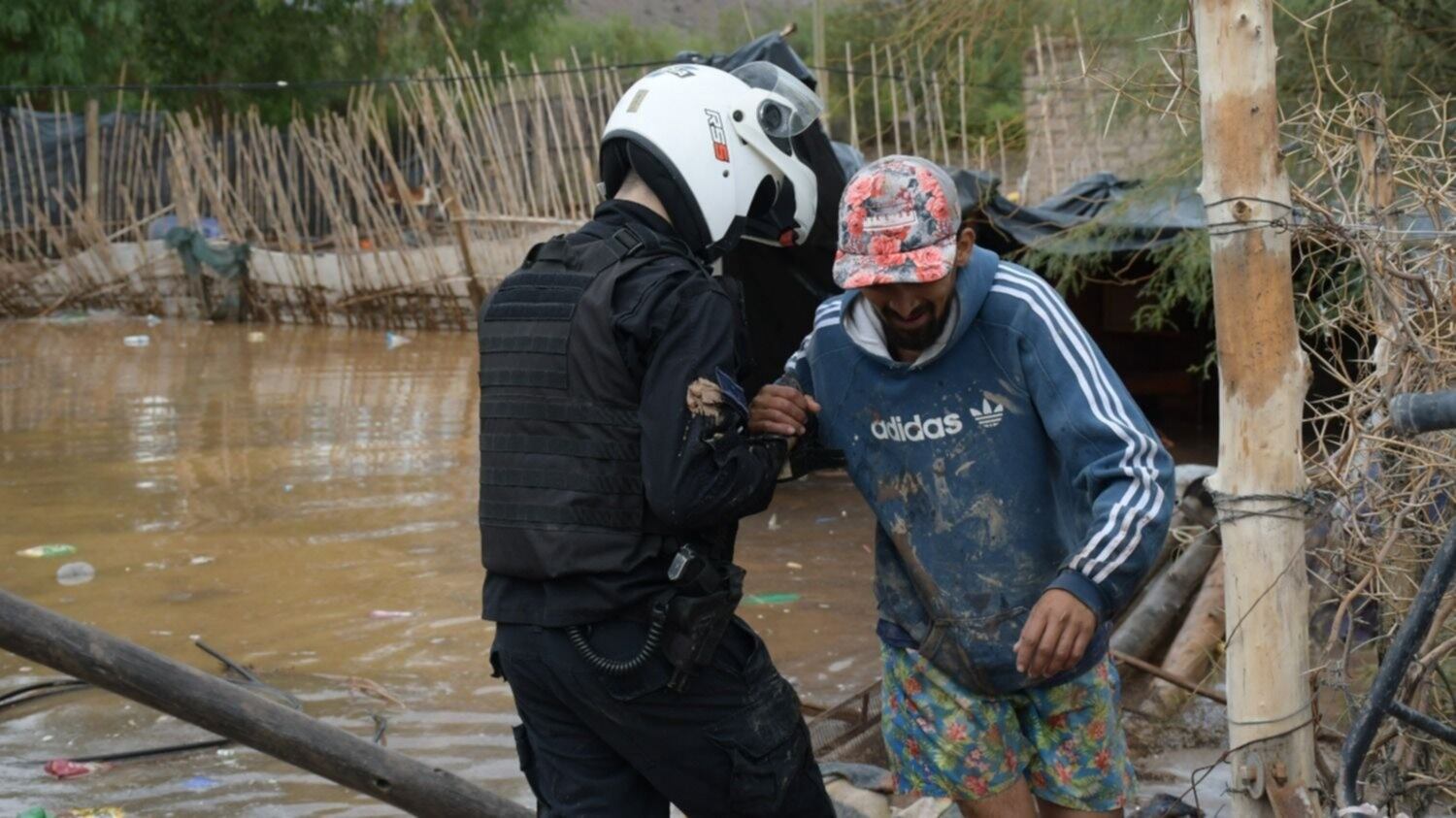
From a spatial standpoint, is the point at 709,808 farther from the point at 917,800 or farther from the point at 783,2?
the point at 783,2

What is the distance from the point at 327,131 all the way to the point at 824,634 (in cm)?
1414

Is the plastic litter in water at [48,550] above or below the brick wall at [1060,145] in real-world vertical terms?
below

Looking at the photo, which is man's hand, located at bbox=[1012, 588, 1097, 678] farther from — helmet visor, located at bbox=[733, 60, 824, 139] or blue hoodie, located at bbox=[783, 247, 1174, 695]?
helmet visor, located at bbox=[733, 60, 824, 139]

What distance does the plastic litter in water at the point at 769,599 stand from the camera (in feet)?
22.8

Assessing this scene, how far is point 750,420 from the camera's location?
289cm

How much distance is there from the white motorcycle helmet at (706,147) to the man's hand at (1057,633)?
2.93 ft

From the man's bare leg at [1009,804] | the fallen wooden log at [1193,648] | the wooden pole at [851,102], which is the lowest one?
the fallen wooden log at [1193,648]

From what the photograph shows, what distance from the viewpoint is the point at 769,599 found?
23.1ft

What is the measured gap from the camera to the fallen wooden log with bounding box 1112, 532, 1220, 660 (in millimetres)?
5445

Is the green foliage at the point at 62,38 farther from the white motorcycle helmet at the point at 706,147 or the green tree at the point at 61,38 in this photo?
the white motorcycle helmet at the point at 706,147

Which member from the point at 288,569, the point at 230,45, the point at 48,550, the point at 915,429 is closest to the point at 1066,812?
the point at 915,429

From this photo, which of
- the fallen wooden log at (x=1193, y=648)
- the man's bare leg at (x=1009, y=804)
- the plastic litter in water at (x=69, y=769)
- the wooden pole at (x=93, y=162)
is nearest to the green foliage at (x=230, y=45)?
the wooden pole at (x=93, y=162)

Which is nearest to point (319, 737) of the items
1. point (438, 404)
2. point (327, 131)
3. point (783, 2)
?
point (438, 404)

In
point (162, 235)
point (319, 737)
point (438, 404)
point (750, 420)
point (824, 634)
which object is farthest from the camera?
point (162, 235)
